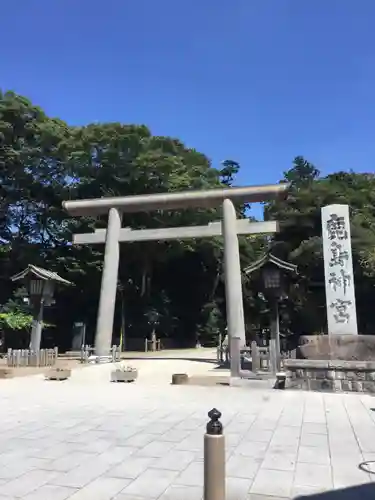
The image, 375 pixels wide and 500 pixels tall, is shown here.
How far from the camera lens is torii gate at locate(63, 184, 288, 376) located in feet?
66.2

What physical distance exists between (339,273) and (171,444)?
838cm

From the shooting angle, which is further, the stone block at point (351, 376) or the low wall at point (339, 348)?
the low wall at point (339, 348)

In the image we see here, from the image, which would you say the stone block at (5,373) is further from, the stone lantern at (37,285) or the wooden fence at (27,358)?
the stone lantern at (37,285)

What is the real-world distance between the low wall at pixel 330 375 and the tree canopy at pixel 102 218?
14.5 meters

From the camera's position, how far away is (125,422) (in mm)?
7047

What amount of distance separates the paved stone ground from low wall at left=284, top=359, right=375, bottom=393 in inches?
24.7

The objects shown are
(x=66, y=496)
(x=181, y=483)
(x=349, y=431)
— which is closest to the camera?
(x=66, y=496)

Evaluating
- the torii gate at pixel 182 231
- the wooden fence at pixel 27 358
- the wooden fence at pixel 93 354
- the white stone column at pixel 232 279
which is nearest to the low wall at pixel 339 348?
the white stone column at pixel 232 279

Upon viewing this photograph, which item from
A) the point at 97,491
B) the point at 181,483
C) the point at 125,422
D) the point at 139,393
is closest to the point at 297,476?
the point at 181,483

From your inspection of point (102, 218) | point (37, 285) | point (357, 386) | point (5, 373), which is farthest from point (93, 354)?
point (357, 386)

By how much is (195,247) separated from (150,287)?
4.54m

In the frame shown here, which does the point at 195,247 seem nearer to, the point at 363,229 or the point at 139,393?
the point at 363,229

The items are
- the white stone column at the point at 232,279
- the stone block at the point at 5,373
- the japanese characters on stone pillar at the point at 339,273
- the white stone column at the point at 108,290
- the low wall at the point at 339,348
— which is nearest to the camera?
the low wall at the point at 339,348

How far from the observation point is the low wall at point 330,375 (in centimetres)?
1031
